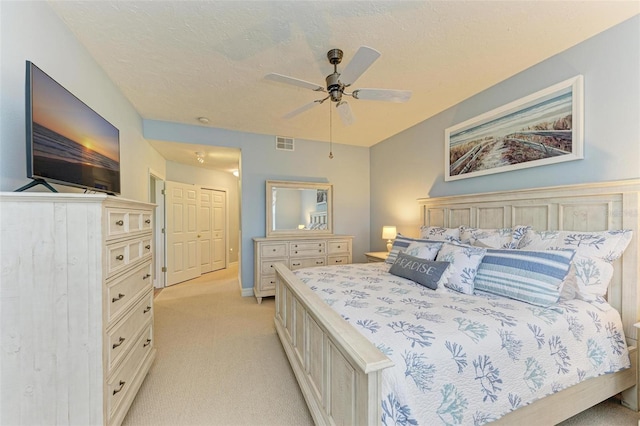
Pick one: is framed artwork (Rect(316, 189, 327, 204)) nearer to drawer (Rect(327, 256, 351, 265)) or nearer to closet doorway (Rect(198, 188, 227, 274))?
drawer (Rect(327, 256, 351, 265))

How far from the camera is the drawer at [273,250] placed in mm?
3867

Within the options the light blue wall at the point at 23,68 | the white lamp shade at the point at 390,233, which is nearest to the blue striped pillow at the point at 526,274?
the white lamp shade at the point at 390,233

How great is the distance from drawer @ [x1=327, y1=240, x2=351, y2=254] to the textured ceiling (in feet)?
7.39

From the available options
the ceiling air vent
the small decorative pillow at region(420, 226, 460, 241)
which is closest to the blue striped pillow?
the small decorative pillow at region(420, 226, 460, 241)

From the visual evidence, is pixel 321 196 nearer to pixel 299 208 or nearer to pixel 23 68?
pixel 299 208

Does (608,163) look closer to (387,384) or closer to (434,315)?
(434,315)

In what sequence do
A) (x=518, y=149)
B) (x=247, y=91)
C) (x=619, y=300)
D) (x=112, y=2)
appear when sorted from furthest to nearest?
(x=247, y=91), (x=518, y=149), (x=619, y=300), (x=112, y=2)

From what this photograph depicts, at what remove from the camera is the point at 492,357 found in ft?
3.98

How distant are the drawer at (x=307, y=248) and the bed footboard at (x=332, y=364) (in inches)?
71.3

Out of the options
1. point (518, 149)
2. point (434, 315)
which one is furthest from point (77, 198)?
point (518, 149)

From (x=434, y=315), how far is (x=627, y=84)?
2.19 m

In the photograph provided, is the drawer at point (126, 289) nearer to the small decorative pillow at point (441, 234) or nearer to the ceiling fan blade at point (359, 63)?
the ceiling fan blade at point (359, 63)

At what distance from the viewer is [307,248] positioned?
4090mm

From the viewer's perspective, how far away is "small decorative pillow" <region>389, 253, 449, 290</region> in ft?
6.48
